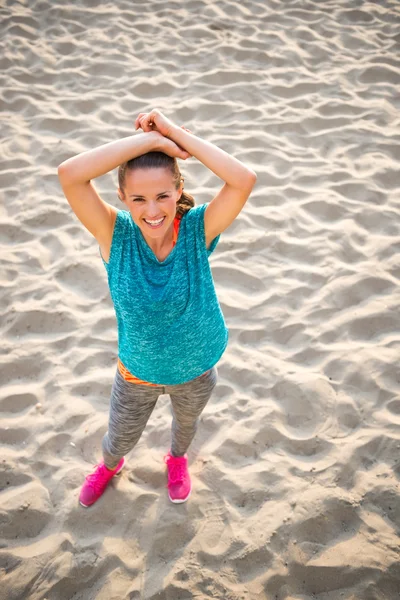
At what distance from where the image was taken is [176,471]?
7.87 ft

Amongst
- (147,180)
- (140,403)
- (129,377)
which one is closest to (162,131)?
(147,180)

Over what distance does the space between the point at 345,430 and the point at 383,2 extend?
5.55 metres

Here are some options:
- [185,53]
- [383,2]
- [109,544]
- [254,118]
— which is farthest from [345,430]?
[383,2]

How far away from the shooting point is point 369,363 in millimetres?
2900

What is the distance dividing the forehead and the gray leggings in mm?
728

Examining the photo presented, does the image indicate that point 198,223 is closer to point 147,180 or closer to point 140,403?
point 147,180

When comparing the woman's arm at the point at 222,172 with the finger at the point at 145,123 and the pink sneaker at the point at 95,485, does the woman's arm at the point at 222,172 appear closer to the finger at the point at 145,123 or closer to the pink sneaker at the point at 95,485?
the finger at the point at 145,123

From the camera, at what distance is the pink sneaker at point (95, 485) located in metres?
2.34

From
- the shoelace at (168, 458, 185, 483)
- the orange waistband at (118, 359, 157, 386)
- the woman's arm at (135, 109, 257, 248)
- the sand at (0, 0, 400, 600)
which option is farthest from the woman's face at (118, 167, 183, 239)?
the sand at (0, 0, 400, 600)

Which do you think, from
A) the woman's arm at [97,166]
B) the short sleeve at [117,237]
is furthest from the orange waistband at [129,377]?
the woman's arm at [97,166]

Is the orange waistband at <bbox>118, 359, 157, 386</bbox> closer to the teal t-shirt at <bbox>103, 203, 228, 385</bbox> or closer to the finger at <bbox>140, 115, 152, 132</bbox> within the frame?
the teal t-shirt at <bbox>103, 203, 228, 385</bbox>

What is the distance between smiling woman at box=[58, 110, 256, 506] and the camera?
1.60 m

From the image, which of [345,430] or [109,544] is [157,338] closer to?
[109,544]

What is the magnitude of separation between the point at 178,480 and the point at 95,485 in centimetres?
39
